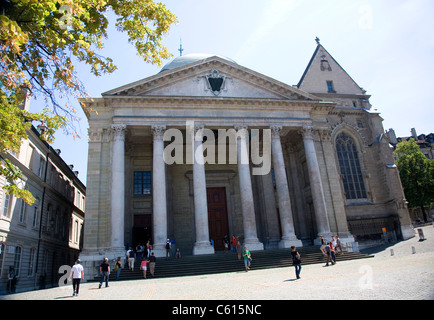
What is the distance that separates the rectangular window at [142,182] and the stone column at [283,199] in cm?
1163

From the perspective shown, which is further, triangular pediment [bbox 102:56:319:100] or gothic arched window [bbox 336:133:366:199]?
gothic arched window [bbox 336:133:366:199]

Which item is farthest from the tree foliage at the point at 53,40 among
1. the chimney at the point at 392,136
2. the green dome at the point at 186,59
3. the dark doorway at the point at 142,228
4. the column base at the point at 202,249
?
the chimney at the point at 392,136

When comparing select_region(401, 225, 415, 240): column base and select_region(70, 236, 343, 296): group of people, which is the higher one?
select_region(401, 225, 415, 240): column base

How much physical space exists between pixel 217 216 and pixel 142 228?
22.8ft

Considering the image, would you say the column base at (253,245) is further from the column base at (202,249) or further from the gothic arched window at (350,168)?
the gothic arched window at (350,168)

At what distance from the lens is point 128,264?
18031mm

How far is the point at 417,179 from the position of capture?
135 ft

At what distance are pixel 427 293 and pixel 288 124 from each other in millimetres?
19483

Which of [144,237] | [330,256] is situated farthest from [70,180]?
[330,256]

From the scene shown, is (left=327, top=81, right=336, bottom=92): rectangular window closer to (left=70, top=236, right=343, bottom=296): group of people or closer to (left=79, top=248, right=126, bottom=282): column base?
(left=70, top=236, right=343, bottom=296): group of people

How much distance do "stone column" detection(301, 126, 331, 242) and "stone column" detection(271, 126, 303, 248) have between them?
2355mm

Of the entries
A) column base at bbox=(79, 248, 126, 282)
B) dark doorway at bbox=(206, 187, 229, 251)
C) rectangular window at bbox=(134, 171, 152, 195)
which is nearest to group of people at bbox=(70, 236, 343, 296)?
column base at bbox=(79, 248, 126, 282)

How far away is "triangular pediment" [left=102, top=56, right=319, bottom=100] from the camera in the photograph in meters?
23.2

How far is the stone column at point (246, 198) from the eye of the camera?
21344 mm
